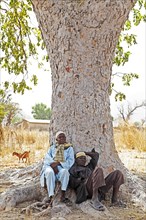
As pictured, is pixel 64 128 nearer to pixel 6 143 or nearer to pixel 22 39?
pixel 22 39

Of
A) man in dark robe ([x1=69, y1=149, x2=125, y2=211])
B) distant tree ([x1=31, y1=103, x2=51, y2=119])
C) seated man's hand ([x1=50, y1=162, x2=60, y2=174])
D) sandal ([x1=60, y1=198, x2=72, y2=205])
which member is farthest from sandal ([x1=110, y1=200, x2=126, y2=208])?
distant tree ([x1=31, y1=103, x2=51, y2=119])

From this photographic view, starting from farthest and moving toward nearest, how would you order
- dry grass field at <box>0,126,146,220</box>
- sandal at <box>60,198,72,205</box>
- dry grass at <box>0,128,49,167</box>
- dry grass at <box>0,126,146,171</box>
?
dry grass at <box>0,126,146,171</box> → dry grass at <box>0,128,49,167</box> → dry grass field at <box>0,126,146,220</box> → sandal at <box>60,198,72,205</box>

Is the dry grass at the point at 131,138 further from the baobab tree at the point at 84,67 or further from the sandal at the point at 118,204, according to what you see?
the sandal at the point at 118,204

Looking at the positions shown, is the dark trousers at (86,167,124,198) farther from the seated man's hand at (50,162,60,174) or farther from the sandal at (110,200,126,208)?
the seated man's hand at (50,162,60,174)

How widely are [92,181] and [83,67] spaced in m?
2.01

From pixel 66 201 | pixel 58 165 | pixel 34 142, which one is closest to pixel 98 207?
pixel 66 201

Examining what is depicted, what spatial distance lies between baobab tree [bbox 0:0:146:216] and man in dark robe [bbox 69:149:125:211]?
1.68 ft

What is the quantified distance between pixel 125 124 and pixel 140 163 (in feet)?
12.6

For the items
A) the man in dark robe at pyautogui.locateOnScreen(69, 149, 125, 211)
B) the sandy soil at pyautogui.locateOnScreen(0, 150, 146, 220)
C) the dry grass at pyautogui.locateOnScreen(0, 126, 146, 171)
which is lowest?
the sandy soil at pyautogui.locateOnScreen(0, 150, 146, 220)

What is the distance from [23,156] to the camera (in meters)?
11.8

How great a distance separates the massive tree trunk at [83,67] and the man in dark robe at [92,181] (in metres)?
0.51

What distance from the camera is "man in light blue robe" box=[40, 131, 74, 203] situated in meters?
6.36

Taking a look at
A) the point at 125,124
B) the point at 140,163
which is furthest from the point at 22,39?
the point at 125,124

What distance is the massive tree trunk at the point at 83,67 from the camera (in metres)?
7.27
